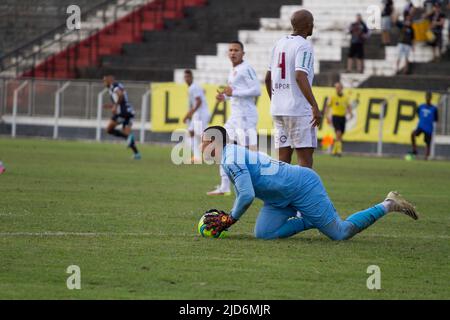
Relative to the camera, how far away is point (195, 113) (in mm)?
27859

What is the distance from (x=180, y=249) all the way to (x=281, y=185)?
1.31m

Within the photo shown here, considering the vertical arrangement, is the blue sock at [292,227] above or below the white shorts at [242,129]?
below

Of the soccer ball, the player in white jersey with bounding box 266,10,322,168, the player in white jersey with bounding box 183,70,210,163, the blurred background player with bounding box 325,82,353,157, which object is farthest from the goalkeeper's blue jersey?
the blurred background player with bounding box 325,82,353,157

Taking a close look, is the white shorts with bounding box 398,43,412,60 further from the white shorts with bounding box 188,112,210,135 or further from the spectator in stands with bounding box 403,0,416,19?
the white shorts with bounding box 188,112,210,135

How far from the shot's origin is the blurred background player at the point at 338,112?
3284 centimetres

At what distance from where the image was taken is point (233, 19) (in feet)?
136

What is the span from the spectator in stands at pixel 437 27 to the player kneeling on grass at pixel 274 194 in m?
25.3

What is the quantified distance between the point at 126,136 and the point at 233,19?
13.0m

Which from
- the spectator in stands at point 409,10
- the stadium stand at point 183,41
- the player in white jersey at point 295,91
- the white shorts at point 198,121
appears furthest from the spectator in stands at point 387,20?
the player in white jersey at point 295,91

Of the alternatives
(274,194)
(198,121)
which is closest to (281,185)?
(274,194)

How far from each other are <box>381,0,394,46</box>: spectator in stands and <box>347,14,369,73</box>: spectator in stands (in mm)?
769

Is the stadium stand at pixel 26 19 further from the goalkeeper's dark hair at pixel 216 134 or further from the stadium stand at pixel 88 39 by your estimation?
the goalkeeper's dark hair at pixel 216 134
